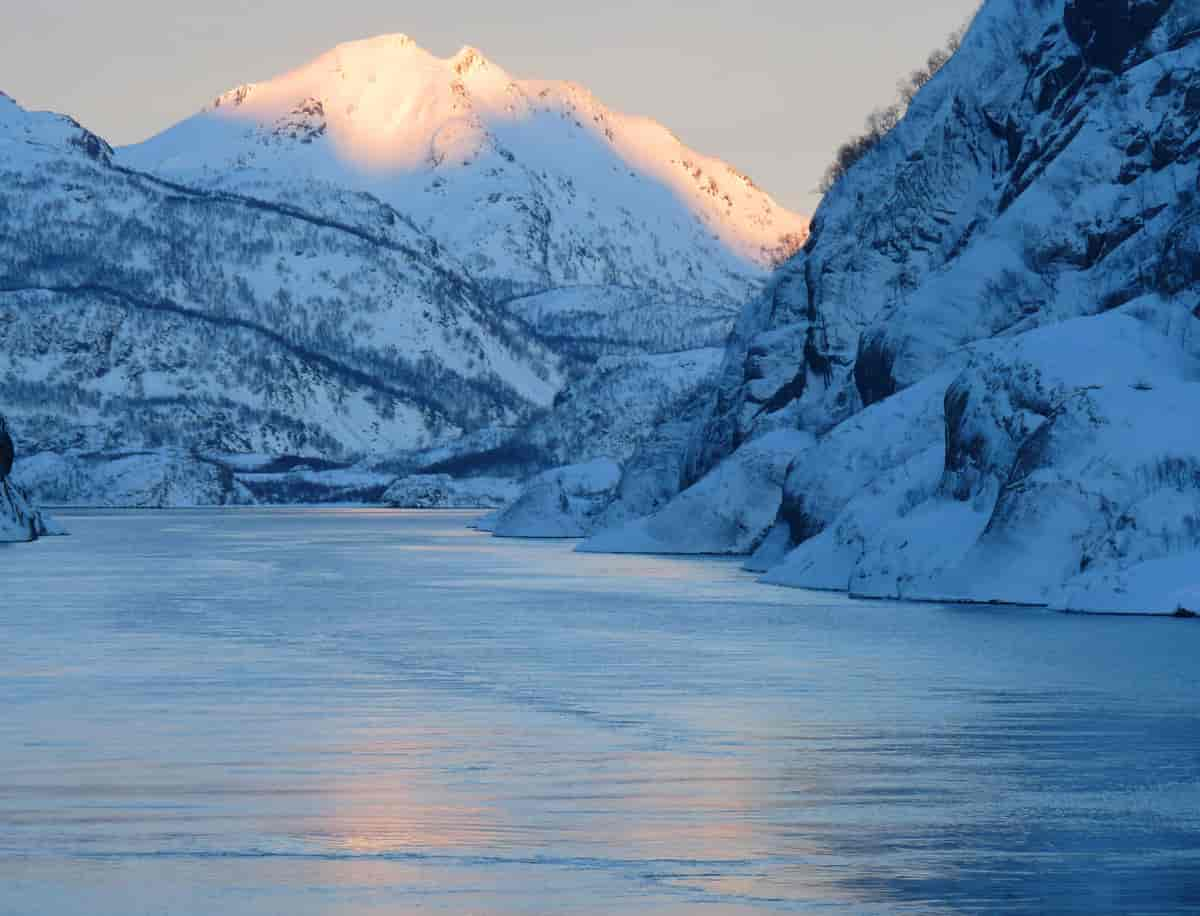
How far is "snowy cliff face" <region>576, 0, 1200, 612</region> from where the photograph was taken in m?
50.2

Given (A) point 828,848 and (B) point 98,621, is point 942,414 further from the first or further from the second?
(A) point 828,848

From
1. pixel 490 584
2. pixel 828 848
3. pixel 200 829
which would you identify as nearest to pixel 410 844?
pixel 200 829

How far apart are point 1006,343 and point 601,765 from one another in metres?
36.2

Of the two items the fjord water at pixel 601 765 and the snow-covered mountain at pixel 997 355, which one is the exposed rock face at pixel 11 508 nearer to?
the snow-covered mountain at pixel 997 355

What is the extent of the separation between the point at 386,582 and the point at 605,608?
1642 cm

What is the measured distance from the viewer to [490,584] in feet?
223

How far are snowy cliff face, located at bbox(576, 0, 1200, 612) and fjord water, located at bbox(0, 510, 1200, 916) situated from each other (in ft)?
11.2

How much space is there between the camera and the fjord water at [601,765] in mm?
16062

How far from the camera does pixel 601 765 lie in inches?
901

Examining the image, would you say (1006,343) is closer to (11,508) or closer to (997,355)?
(997,355)

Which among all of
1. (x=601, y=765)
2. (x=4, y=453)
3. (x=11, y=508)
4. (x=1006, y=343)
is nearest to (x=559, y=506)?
(x=11, y=508)

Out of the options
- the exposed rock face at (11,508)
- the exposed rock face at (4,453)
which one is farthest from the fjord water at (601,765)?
the exposed rock face at (11,508)

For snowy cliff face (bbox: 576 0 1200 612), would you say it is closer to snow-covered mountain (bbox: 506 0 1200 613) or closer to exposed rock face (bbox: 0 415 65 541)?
snow-covered mountain (bbox: 506 0 1200 613)

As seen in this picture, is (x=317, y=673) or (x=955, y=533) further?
(x=955, y=533)
